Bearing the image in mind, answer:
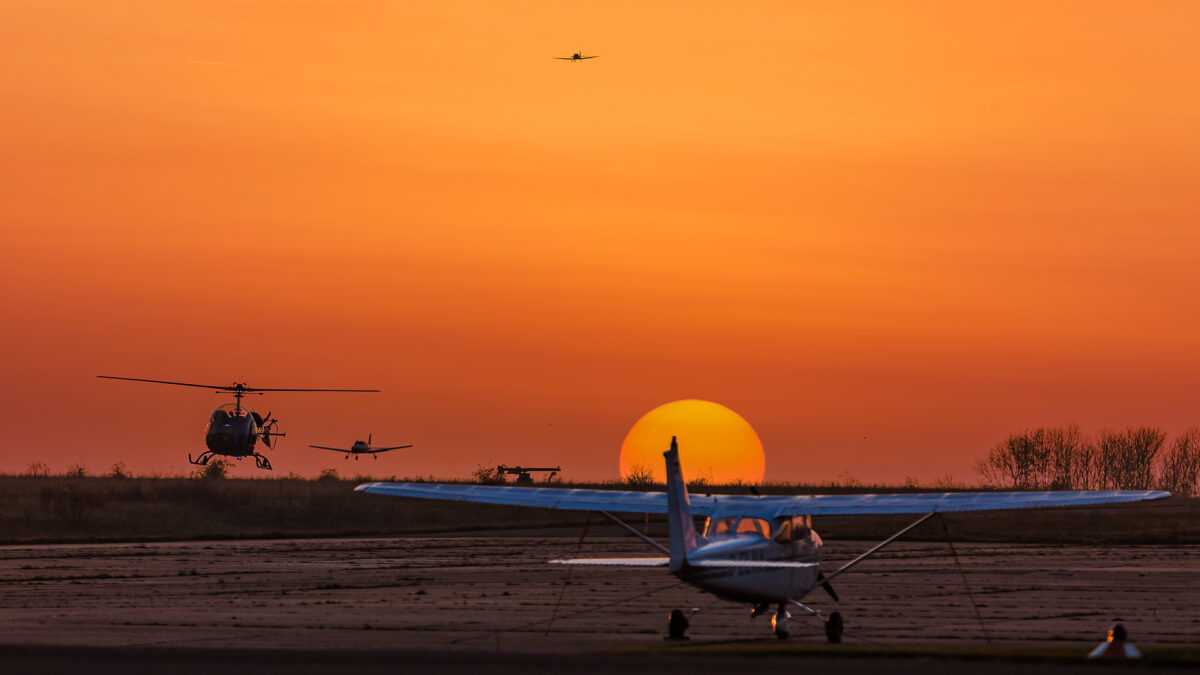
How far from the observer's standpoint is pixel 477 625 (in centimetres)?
3012

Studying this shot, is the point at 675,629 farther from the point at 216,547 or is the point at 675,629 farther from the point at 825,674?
the point at 216,547

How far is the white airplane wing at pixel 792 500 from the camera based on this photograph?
28.0 m

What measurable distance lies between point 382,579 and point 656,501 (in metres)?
13.4

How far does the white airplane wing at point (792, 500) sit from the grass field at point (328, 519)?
3726 cm

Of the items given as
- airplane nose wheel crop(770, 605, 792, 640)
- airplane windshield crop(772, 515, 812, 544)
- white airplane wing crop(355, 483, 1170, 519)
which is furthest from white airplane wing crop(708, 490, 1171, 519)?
airplane nose wheel crop(770, 605, 792, 640)

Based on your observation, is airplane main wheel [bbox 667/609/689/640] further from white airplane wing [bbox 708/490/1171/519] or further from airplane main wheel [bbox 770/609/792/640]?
white airplane wing [bbox 708/490/1171/519]

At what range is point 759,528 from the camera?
27500 millimetres

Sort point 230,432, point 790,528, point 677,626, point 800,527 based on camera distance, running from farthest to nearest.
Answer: point 230,432 → point 800,527 → point 790,528 → point 677,626

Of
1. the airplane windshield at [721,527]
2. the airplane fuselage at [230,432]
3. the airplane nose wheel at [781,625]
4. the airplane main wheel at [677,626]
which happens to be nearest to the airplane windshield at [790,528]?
the airplane windshield at [721,527]

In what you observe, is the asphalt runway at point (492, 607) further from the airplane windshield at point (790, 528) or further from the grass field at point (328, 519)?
the grass field at point (328, 519)

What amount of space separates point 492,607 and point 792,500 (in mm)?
8376

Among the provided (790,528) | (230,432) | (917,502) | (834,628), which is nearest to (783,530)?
(790,528)

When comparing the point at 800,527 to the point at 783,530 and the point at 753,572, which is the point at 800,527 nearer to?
the point at 783,530

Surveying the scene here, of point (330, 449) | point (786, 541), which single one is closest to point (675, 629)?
point (786, 541)
